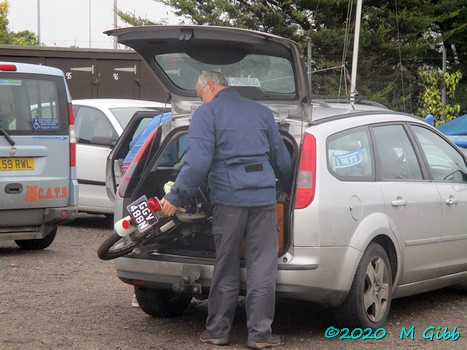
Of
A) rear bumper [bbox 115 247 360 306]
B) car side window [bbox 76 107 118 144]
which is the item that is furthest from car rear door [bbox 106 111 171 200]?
car side window [bbox 76 107 118 144]

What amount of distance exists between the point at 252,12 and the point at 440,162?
1398 centimetres

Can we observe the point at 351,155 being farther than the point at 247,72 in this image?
No

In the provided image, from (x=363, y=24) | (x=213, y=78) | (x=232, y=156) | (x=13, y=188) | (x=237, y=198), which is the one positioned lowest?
(x=13, y=188)

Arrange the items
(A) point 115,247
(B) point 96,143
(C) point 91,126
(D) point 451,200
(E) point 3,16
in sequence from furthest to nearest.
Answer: (E) point 3,16, (C) point 91,126, (B) point 96,143, (D) point 451,200, (A) point 115,247

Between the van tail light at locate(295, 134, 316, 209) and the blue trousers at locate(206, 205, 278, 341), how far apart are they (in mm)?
209

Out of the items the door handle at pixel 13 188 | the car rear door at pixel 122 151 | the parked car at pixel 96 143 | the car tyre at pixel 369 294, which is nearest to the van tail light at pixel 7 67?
the door handle at pixel 13 188

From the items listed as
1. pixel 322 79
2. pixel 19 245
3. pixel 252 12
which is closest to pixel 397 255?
pixel 19 245

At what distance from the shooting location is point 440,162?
8.16m

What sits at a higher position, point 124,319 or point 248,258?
point 248,258

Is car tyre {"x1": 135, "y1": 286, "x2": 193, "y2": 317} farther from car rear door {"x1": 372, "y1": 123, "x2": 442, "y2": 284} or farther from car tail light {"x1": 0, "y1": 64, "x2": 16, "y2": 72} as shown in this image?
car tail light {"x1": 0, "y1": 64, "x2": 16, "y2": 72}

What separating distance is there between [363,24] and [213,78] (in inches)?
599

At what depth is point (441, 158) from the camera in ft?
27.0

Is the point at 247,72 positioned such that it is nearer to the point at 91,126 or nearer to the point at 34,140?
the point at 34,140

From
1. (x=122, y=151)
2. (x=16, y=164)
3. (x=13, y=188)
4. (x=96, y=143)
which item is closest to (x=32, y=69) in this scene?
(x=16, y=164)
